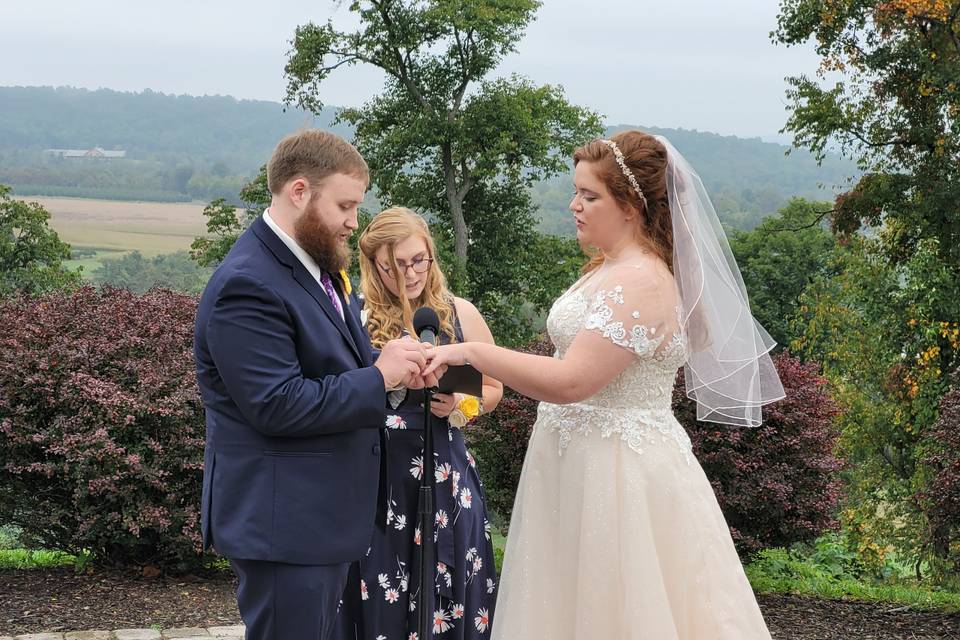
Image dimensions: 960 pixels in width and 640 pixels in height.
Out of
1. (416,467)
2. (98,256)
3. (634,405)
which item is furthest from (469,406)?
(98,256)

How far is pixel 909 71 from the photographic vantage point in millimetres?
19391

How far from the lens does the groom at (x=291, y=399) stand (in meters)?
2.95

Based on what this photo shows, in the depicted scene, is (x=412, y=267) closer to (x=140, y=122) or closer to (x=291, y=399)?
(x=291, y=399)

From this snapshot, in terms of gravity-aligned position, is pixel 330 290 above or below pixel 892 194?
below

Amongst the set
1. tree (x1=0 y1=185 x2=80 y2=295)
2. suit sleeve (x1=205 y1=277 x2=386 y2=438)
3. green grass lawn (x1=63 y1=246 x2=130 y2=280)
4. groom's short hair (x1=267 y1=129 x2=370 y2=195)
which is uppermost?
groom's short hair (x1=267 y1=129 x2=370 y2=195)

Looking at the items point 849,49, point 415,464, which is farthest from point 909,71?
point 415,464

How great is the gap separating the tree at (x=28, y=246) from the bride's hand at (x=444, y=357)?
19.4 meters

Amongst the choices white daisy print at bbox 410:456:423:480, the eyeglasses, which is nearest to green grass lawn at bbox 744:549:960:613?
white daisy print at bbox 410:456:423:480

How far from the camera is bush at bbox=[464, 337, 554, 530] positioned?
24.6ft

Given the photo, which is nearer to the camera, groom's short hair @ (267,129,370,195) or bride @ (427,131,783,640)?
groom's short hair @ (267,129,370,195)

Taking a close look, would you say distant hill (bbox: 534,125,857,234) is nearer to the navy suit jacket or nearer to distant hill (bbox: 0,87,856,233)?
distant hill (bbox: 0,87,856,233)

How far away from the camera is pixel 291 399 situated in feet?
9.57

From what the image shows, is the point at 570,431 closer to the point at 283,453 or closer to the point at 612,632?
the point at 612,632

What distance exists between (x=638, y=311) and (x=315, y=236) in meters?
1.10
